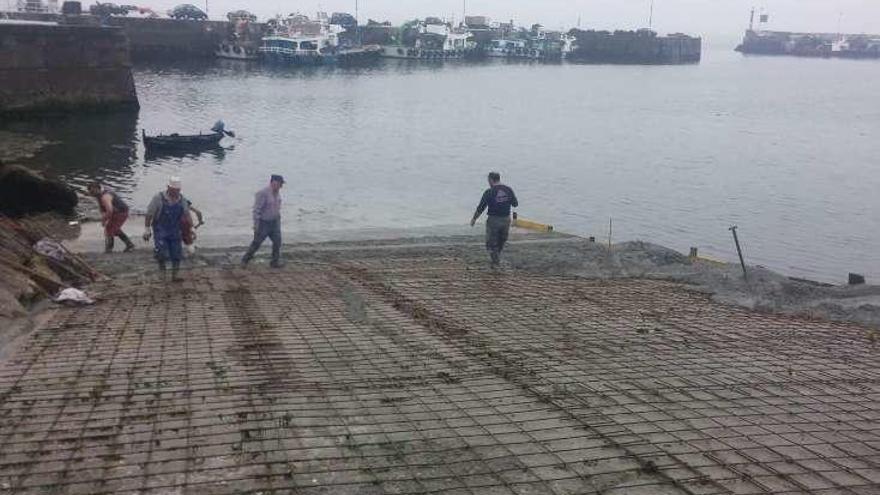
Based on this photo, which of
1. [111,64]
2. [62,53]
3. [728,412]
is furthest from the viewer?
[111,64]

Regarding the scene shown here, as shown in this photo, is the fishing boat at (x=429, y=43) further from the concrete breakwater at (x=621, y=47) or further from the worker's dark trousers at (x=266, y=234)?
the worker's dark trousers at (x=266, y=234)

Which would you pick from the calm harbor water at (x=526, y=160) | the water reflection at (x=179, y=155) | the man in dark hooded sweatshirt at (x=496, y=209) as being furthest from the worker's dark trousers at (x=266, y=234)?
the water reflection at (x=179, y=155)

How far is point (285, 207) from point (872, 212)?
19537mm

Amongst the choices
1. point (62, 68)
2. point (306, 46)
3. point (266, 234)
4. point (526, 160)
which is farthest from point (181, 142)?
point (306, 46)

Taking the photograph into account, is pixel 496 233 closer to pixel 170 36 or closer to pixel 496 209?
pixel 496 209

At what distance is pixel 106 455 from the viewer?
198 inches

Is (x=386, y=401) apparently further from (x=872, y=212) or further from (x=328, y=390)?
(x=872, y=212)

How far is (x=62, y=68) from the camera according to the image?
40.2 meters

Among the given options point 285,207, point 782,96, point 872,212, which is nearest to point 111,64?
point 285,207

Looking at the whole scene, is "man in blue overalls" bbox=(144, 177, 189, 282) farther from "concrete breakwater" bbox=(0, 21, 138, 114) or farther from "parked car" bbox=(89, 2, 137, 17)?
"parked car" bbox=(89, 2, 137, 17)

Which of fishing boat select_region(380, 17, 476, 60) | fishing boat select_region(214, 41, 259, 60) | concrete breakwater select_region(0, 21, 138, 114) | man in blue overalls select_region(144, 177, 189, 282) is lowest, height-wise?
man in blue overalls select_region(144, 177, 189, 282)

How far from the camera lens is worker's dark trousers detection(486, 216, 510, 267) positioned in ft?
38.9

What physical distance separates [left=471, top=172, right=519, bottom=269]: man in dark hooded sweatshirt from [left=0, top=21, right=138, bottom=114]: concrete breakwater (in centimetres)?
3384

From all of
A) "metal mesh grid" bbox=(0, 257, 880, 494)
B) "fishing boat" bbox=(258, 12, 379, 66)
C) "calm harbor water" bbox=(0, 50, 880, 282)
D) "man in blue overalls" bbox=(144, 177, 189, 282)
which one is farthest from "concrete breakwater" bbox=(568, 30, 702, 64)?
"metal mesh grid" bbox=(0, 257, 880, 494)
